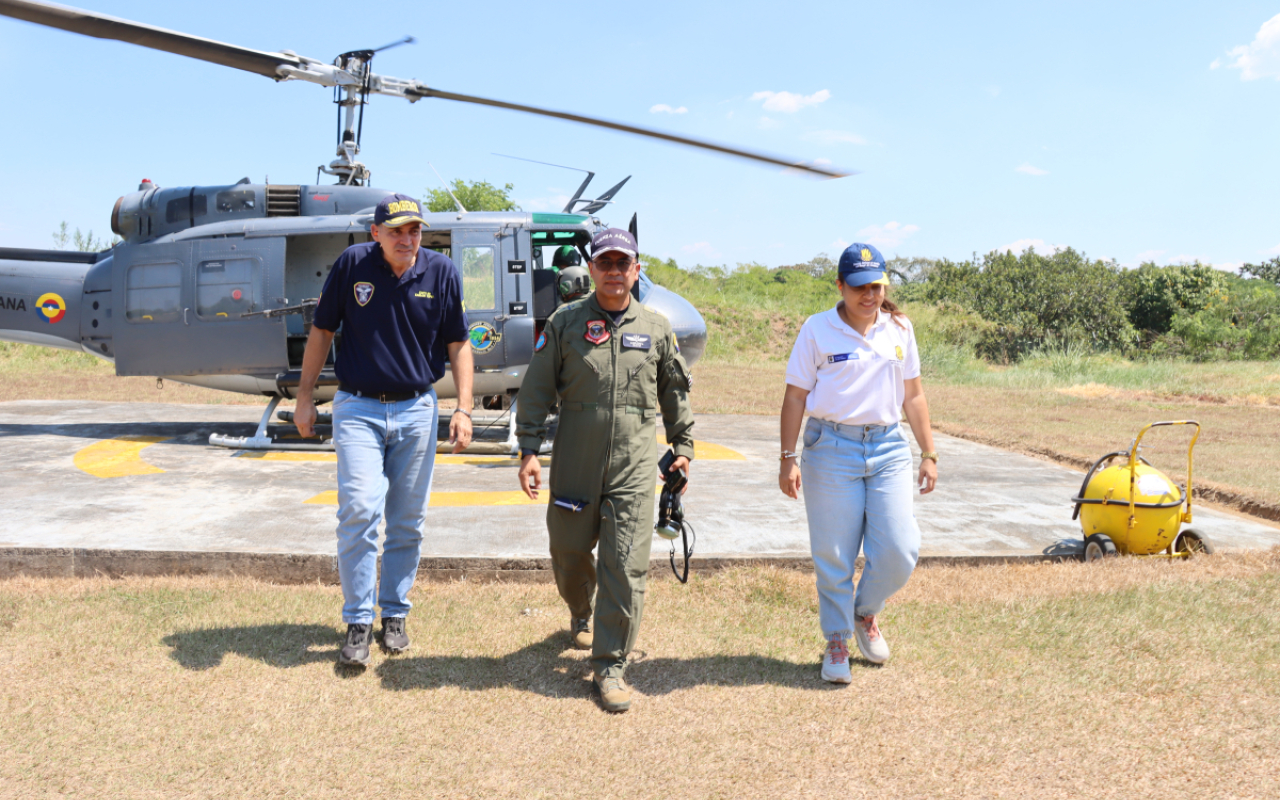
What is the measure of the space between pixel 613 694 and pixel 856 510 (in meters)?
1.33

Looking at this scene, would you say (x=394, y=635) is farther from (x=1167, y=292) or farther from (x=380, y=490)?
(x=1167, y=292)

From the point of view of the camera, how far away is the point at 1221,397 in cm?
1991

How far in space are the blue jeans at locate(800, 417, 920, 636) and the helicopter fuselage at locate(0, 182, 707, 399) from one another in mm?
5874

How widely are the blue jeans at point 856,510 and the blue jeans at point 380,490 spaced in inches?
71.2

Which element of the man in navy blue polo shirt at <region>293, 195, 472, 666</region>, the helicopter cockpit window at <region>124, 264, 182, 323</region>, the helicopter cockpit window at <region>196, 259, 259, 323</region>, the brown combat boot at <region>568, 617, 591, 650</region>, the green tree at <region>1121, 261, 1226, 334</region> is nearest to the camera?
the man in navy blue polo shirt at <region>293, 195, 472, 666</region>

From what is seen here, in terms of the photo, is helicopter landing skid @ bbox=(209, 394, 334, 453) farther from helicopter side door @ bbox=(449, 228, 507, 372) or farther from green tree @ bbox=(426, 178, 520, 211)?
green tree @ bbox=(426, 178, 520, 211)

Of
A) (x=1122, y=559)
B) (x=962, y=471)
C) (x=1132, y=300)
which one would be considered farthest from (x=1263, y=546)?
(x=1132, y=300)

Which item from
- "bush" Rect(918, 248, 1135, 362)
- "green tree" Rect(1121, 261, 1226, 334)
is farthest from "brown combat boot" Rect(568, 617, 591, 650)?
"green tree" Rect(1121, 261, 1226, 334)

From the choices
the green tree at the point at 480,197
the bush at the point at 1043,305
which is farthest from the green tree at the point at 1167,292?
the green tree at the point at 480,197

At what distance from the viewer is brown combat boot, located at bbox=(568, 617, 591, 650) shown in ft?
13.8

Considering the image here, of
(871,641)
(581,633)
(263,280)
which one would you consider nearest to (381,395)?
(581,633)

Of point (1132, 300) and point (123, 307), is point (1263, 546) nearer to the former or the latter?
point (123, 307)

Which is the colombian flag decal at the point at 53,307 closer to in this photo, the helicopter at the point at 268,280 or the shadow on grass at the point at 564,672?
the helicopter at the point at 268,280

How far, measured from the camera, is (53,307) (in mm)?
10320
